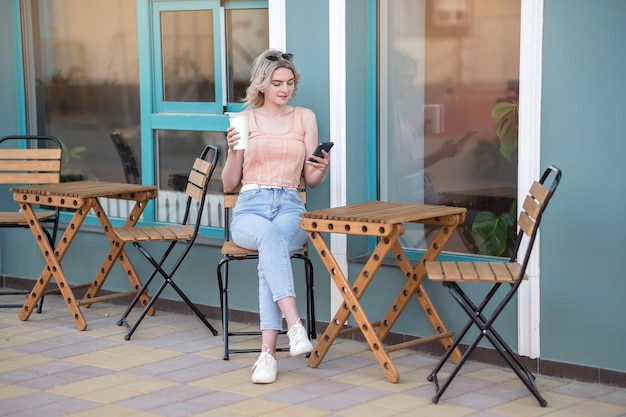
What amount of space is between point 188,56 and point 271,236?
1979 mm

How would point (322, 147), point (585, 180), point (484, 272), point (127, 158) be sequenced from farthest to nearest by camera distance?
point (127, 158) < point (322, 147) < point (585, 180) < point (484, 272)

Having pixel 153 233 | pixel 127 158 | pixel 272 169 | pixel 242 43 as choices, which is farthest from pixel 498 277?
pixel 127 158

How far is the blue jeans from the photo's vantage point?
521 centimetres

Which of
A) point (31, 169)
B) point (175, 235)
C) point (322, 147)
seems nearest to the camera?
point (322, 147)

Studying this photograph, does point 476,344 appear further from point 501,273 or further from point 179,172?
point 179,172

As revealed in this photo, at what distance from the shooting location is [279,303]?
5.19 m

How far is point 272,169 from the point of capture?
5.60m

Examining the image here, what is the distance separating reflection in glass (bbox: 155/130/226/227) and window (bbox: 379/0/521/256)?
1224 mm

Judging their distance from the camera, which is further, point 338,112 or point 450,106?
point 338,112

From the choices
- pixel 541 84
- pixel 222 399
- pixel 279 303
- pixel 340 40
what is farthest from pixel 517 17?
pixel 222 399

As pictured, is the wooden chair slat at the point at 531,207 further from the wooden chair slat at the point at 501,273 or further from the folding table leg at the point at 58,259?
the folding table leg at the point at 58,259

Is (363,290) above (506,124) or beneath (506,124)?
beneath

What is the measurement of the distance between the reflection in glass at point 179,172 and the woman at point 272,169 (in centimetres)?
102

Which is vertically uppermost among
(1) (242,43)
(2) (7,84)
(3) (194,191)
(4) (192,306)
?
(1) (242,43)
